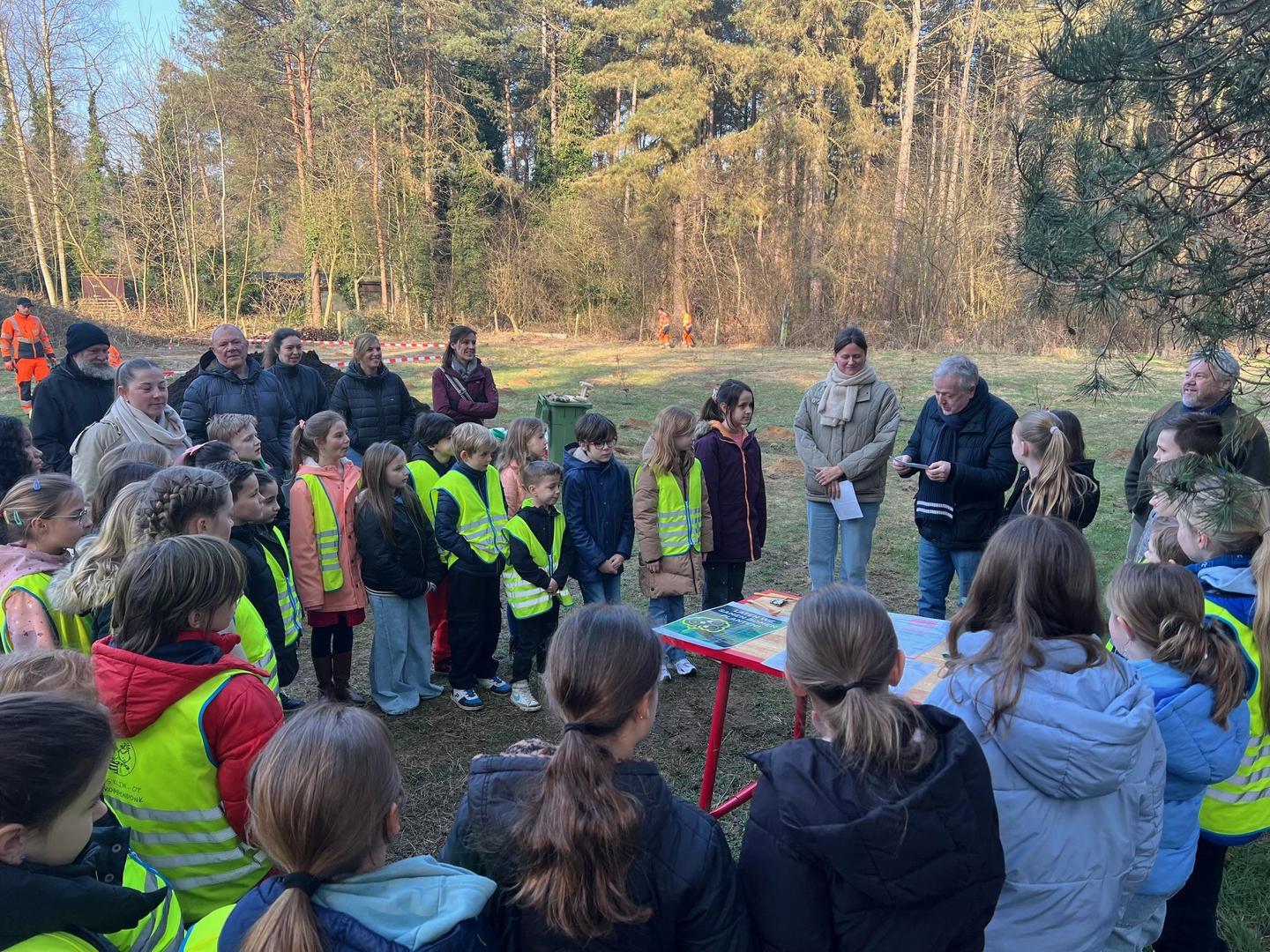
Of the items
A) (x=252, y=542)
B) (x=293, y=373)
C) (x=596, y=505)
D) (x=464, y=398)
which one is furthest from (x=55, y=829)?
(x=464, y=398)

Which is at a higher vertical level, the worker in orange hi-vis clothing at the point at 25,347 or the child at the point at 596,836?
the worker in orange hi-vis clothing at the point at 25,347

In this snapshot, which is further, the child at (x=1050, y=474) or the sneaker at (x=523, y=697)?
the sneaker at (x=523, y=697)

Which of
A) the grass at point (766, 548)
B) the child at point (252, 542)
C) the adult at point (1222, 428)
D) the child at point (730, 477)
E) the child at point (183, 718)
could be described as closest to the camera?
the child at point (183, 718)

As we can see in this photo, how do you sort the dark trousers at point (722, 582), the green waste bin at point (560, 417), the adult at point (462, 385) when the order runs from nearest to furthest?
Answer: 1. the dark trousers at point (722, 582)
2. the adult at point (462, 385)
3. the green waste bin at point (560, 417)

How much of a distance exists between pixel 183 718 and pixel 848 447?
3901mm

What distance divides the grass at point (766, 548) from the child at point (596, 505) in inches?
30.5

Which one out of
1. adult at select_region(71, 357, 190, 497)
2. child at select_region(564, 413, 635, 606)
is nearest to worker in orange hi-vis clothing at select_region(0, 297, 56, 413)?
adult at select_region(71, 357, 190, 497)

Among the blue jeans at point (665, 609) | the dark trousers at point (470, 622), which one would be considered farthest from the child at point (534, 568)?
A: the blue jeans at point (665, 609)

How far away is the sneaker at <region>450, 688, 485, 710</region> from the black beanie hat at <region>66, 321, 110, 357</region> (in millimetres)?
2791

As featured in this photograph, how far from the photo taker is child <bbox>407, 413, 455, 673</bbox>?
449 centimetres

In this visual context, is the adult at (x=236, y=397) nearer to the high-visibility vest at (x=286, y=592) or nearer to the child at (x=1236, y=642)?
the high-visibility vest at (x=286, y=592)

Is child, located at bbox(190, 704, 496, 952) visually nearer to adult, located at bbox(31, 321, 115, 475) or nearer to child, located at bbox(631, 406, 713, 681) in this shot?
child, located at bbox(631, 406, 713, 681)

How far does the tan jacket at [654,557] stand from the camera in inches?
178

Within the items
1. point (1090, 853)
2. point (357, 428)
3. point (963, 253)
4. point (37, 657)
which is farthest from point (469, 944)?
point (963, 253)
